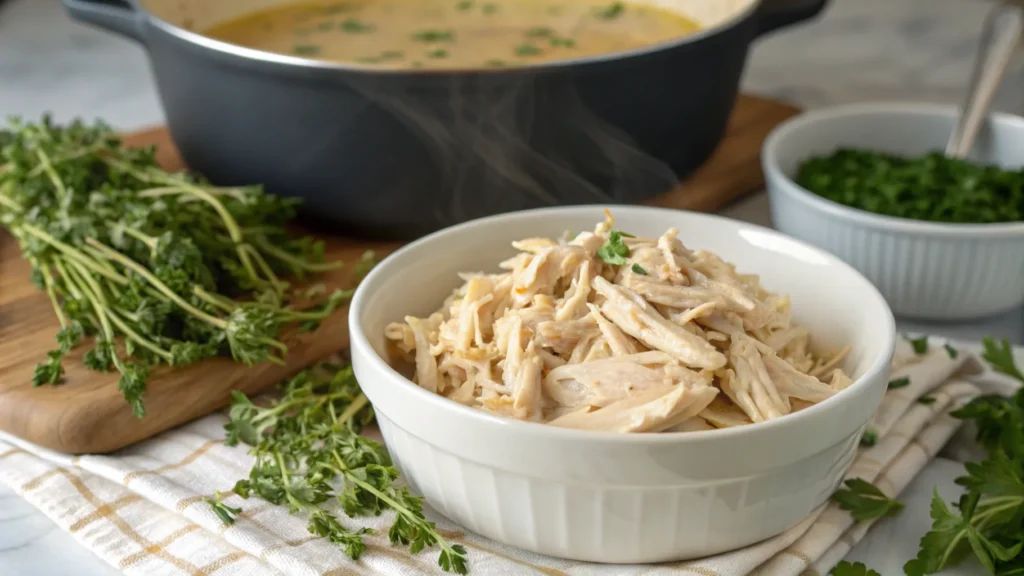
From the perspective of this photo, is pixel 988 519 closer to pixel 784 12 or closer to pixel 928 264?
pixel 928 264

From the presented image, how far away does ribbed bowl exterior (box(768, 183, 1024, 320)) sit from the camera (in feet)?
5.76

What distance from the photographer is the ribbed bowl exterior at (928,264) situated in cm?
176

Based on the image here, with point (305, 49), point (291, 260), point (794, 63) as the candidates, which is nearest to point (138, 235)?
point (291, 260)

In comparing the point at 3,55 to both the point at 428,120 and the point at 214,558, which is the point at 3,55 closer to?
the point at 428,120

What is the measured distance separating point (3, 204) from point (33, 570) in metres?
0.87

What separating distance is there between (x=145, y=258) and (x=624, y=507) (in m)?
0.91

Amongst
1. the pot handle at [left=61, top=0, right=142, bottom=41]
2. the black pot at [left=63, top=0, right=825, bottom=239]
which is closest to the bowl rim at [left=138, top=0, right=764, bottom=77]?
the black pot at [left=63, top=0, right=825, bottom=239]

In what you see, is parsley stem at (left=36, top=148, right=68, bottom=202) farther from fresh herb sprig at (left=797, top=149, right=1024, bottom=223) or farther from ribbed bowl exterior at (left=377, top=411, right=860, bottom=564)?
fresh herb sprig at (left=797, top=149, right=1024, bottom=223)

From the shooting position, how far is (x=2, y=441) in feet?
4.99

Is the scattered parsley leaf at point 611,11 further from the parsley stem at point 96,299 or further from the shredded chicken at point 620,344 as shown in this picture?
the parsley stem at point 96,299

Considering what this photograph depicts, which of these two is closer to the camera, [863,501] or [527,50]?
[863,501]

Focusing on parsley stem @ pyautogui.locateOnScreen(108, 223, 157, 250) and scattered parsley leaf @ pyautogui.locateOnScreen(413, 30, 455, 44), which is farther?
scattered parsley leaf @ pyautogui.locateOnScreen(413, 30, 455, 44)

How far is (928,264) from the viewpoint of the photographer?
1.78 m

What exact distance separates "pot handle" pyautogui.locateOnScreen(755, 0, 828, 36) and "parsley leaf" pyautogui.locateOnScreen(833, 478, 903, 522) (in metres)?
1.10
